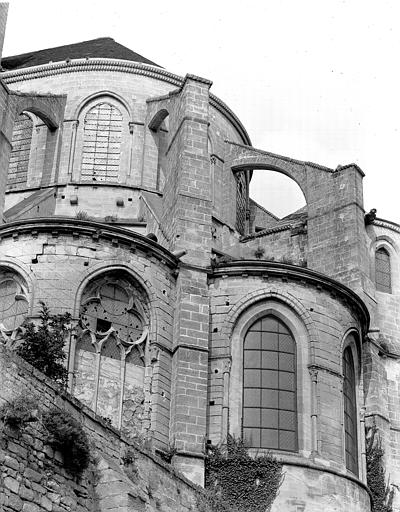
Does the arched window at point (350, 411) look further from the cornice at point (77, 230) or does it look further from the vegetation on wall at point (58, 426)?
the vegetation on wall at point (58, 426)

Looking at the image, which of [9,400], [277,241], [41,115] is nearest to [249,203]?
[277,241]

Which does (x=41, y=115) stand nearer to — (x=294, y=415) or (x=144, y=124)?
(x=144, y=124)

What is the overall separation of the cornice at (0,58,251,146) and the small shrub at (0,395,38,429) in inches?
818

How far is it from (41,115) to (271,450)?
13.0 m

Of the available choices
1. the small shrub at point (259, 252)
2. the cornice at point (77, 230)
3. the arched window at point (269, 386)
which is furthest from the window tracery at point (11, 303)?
the small shrub at point (259, 252)

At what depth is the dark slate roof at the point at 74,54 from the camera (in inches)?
1356

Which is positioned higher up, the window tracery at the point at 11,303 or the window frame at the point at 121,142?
the window frame at the point at 121,142

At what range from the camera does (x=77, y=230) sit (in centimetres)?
2412

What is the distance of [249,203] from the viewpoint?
116ft

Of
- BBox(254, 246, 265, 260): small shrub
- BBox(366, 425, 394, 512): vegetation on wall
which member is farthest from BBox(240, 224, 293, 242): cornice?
BBox(366, 425, 394, 512): vegetation on wall

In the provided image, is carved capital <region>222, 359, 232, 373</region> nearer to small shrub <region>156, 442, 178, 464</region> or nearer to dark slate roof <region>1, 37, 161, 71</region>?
small shrub <region>156, 442, 178, 464</region>

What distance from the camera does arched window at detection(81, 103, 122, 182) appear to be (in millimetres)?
31734

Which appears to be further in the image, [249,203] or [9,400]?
[249,203]

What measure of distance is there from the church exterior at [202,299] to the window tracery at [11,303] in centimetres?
3
